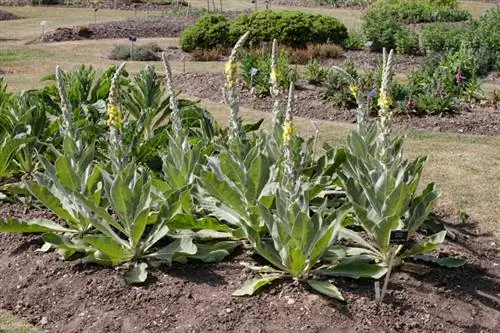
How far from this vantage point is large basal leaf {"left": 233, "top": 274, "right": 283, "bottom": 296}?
180 inches

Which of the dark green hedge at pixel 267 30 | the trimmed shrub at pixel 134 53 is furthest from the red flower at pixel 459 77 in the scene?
the trimmed shrub at pixel 134 53

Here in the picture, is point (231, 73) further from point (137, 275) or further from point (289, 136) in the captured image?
point (137, 275)

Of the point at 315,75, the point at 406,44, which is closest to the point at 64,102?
the point at 315,75

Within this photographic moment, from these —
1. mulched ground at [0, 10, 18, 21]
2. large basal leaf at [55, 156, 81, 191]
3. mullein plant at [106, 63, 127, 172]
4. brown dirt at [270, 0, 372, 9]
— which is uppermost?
mullein plant at [106, 63, 127, 172]

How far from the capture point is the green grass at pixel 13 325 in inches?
181

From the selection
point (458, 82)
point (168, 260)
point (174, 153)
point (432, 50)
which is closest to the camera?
point (168, 260)

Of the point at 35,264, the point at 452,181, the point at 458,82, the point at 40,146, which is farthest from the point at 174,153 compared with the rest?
the point at 458,82

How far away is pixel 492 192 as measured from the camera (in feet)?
24.1

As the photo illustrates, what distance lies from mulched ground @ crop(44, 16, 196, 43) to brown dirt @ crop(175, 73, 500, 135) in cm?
845

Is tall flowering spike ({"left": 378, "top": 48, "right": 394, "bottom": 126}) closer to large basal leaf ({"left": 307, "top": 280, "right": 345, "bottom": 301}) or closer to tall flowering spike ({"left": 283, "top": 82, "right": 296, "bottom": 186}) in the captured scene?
tall flowering spike ({"left": 283, "top": 82, "right": 296, "bottom": 186})

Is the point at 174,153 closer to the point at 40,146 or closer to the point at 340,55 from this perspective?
the point at 40,146

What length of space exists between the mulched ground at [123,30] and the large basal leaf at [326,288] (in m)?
16.8

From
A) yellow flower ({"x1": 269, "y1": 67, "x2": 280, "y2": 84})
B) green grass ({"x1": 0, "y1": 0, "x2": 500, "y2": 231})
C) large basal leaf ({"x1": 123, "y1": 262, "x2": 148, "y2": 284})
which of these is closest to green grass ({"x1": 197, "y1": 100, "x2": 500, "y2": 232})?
green grass ({"x1": 0, "y1": 0, "x2": 500, "y2": 231})

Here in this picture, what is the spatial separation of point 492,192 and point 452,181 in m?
0.48
